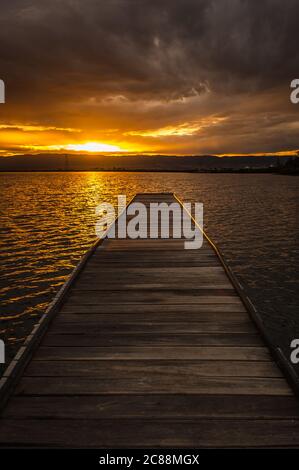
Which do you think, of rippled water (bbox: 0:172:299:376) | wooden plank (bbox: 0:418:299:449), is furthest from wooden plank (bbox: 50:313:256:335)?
rippled water (bbox: 0:172:299:376)

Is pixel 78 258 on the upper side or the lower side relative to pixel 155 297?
lower

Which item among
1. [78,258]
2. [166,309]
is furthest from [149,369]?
[78,258]

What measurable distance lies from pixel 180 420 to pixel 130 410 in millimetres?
488

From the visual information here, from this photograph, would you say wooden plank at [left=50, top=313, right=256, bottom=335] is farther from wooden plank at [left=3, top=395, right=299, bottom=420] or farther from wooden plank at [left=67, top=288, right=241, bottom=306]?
wooden plank at [left=3, top=395, right=299, bottom=420]

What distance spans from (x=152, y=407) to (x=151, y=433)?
11.6 inches

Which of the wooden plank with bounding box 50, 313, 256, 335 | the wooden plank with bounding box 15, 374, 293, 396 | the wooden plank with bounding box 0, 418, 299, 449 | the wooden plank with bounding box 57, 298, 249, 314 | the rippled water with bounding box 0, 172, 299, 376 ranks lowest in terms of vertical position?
the rippled water with bounding box 0, 172, 299, 376

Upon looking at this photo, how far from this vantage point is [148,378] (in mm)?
3691

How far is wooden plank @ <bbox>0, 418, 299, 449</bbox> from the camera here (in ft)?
9.45

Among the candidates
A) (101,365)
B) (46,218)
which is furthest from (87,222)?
(101,365)

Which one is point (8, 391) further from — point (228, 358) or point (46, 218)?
point (46, 218)

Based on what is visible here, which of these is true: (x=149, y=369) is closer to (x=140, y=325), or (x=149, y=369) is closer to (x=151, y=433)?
(x=151, y=433)

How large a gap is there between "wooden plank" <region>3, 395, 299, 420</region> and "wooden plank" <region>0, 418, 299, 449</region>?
0.06m

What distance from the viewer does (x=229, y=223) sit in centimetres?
2378

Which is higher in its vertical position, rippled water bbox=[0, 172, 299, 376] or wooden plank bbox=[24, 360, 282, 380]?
wooden plank bbox=[24, 360, 282, 380]
